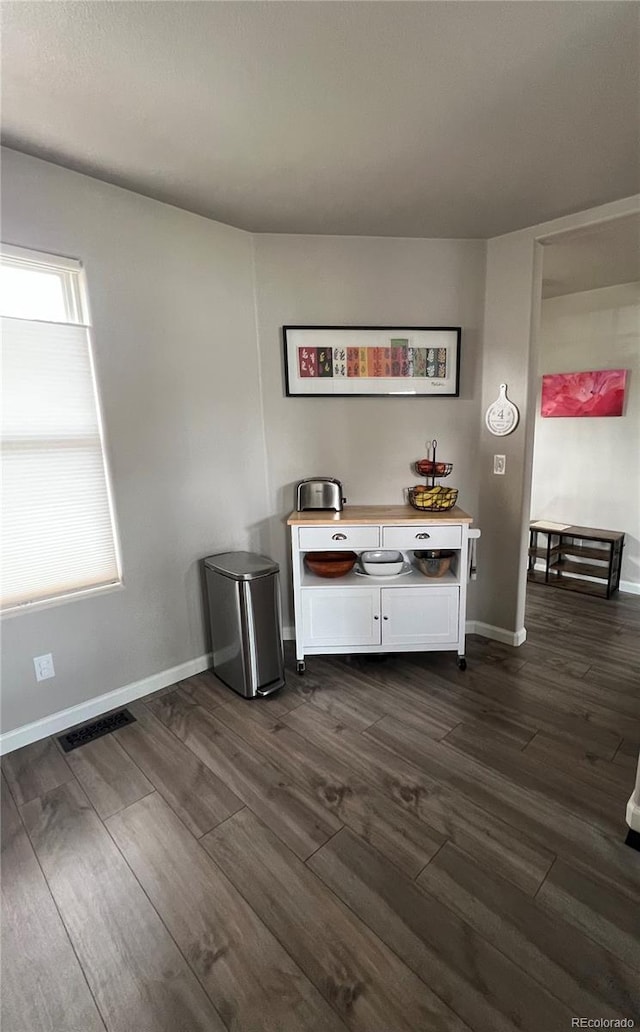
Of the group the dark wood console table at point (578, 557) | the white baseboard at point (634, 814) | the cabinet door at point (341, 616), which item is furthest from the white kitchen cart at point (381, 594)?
the dark wood console table at point (578, 557)

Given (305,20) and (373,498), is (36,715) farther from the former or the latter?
(305,20)

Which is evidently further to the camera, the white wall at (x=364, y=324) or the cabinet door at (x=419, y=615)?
the white wall at (x=364, y=324)

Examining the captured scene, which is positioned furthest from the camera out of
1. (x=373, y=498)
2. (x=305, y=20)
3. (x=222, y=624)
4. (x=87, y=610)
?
(x=373, y=498)

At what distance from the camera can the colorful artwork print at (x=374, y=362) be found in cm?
272

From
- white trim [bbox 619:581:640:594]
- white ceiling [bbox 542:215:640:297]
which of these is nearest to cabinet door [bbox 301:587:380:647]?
white ceiling [bbox 542:215:640:297]

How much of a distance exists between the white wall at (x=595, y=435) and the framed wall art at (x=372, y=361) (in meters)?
1.93

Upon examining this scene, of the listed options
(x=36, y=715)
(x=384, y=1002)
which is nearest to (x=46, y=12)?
(x=36, y=715)

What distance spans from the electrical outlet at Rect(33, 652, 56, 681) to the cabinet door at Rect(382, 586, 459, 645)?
5.69 feet

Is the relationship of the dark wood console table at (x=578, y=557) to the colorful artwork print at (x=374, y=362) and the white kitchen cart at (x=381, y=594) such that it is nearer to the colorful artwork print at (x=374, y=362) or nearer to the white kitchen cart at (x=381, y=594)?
the white kitchen cart at (x=381, y=594)

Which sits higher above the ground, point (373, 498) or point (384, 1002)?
point (373, 498)

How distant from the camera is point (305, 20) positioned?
3.95ft

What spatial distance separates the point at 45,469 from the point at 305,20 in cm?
186

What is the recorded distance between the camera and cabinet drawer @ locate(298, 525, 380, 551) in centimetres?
251

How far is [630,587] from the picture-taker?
12.4 feet
